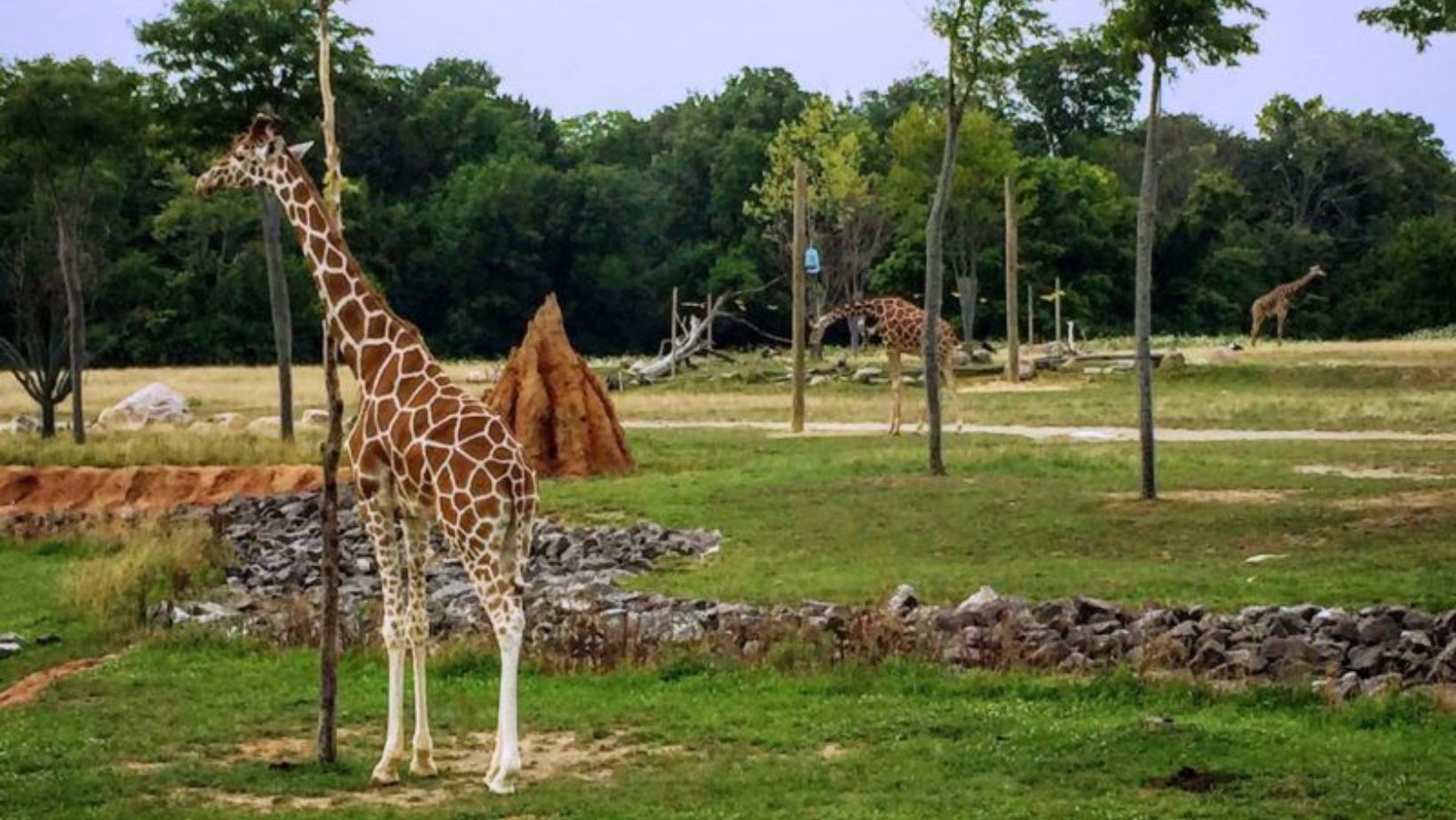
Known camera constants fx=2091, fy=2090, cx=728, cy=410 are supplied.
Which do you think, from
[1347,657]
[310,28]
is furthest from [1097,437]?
[1347,657]

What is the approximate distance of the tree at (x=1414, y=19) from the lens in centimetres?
2419

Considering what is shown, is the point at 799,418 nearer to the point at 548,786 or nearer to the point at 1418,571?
the point at 1418,571

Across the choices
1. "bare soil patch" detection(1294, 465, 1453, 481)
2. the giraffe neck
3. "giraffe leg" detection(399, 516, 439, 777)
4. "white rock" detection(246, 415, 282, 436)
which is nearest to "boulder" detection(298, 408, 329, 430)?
"white rock" detection(246, 415, 282, 436)

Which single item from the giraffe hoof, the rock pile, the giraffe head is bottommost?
the giraffe hoof

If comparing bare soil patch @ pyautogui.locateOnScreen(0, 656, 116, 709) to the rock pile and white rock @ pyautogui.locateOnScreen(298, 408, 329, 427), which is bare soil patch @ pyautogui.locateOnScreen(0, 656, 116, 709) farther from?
white rock @ pyautogui.locateOnScreen(298, 408, 329, 427)

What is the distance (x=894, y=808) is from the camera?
425 inches

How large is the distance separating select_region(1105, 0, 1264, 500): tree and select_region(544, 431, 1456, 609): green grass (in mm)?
1459

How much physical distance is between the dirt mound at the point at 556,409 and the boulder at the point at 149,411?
13.0 meters

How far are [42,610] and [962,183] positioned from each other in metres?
51.7

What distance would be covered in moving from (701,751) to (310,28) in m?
23.7

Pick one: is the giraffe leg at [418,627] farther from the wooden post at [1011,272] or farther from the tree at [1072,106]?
the tree at [1072,106]

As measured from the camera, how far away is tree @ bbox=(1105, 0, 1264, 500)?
77.0ft

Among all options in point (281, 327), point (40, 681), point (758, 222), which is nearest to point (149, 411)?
point (281, 327)

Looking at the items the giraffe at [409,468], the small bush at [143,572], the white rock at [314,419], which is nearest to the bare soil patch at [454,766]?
the giraffe at [409,468]
